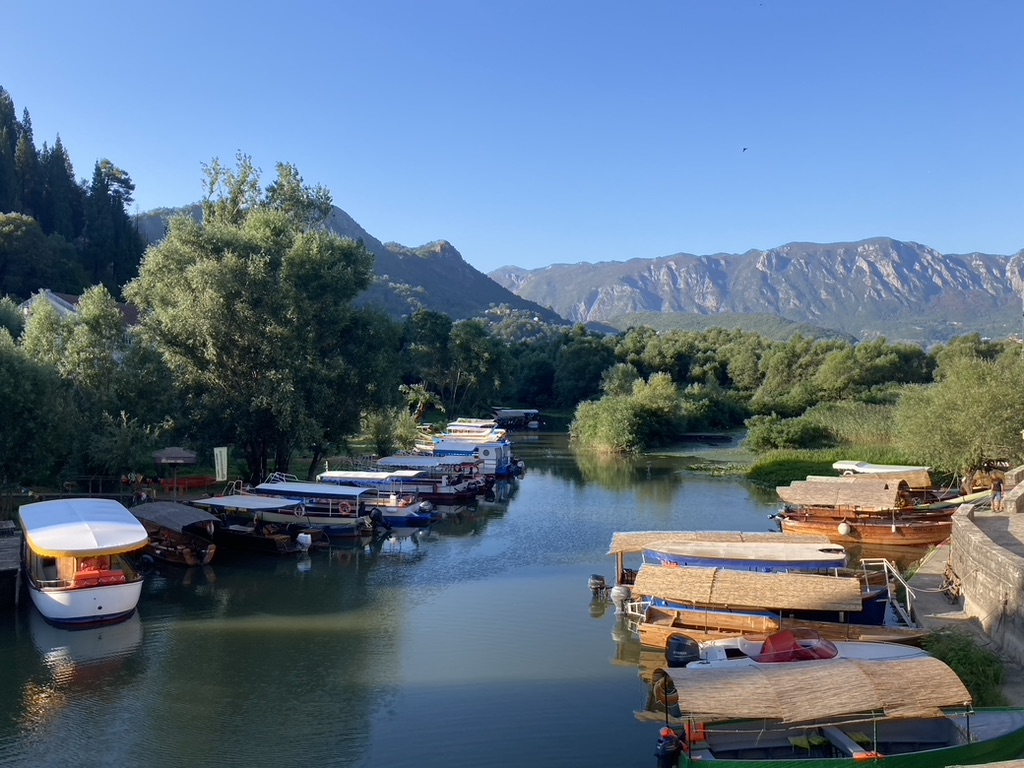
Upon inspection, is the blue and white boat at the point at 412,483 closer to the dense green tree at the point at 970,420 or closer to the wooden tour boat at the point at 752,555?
the wooden tour boat at the point at 752,555

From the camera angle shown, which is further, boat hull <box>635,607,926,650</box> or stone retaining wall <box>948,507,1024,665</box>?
boat hull <box>635,607,926,650</box>

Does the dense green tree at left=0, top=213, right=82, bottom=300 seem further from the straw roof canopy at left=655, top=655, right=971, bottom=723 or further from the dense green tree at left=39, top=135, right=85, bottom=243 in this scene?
the straw roof canopy at left=655, top=655, right=971, bottom=723

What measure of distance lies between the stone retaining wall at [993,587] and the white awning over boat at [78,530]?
2151 centimetres

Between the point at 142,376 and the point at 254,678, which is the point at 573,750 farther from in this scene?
the point at 142,376

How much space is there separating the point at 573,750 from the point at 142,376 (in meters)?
27.5

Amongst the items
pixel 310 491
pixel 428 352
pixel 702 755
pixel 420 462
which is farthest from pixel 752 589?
pixel 428 352

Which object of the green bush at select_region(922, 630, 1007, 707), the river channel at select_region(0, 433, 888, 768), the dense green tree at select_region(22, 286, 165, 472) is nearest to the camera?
the green bush at select_region(922, 630, 1007, 707)

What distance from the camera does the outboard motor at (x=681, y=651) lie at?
20.2m

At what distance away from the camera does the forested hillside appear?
272 feet

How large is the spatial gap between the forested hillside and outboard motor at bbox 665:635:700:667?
7703cm

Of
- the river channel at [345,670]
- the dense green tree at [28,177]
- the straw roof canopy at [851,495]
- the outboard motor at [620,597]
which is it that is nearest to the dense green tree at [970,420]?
the straw roof canopy at [851,495]

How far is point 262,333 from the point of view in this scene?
127 feet

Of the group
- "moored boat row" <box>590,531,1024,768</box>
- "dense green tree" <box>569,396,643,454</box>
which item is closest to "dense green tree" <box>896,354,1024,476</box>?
"moored boat row" <box>590,531,1024,768</box>

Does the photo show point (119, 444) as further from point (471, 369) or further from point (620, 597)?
point (471, 369)
